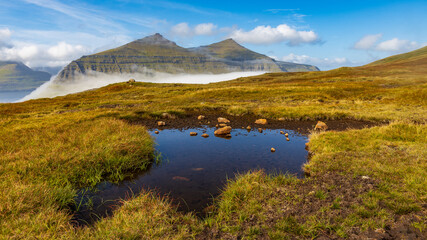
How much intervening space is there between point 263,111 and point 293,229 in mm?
23163

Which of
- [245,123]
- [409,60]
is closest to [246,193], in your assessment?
[245,123]

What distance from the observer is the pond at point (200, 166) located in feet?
28.5

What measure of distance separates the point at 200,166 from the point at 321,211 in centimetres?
702

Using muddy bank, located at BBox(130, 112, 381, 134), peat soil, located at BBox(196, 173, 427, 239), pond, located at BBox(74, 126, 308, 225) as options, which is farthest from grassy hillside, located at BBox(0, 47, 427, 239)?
muddy bank, located at BBox(130, 112, 381, 134)

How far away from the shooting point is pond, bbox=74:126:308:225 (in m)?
8.69

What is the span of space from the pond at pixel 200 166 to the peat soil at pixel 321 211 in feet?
7.12

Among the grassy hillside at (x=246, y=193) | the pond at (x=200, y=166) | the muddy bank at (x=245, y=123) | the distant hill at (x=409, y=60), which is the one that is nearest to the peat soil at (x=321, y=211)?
the grassy hillside at (x=246, y=193)

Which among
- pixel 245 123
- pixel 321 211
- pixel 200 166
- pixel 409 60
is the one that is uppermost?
pixel 409 60

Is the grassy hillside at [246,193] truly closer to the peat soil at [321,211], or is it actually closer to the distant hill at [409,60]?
the peat soil at [321,211]

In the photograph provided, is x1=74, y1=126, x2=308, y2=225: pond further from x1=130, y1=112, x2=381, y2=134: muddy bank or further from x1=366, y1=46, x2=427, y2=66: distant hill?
x1=366, y1=46, x2=427, y2=66: distant hill

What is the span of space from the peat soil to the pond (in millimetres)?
2170

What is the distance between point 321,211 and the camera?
6.70m

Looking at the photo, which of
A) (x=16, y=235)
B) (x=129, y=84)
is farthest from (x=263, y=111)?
(x=129, y=84)

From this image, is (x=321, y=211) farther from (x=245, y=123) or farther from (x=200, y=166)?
(x=245, y=123)
